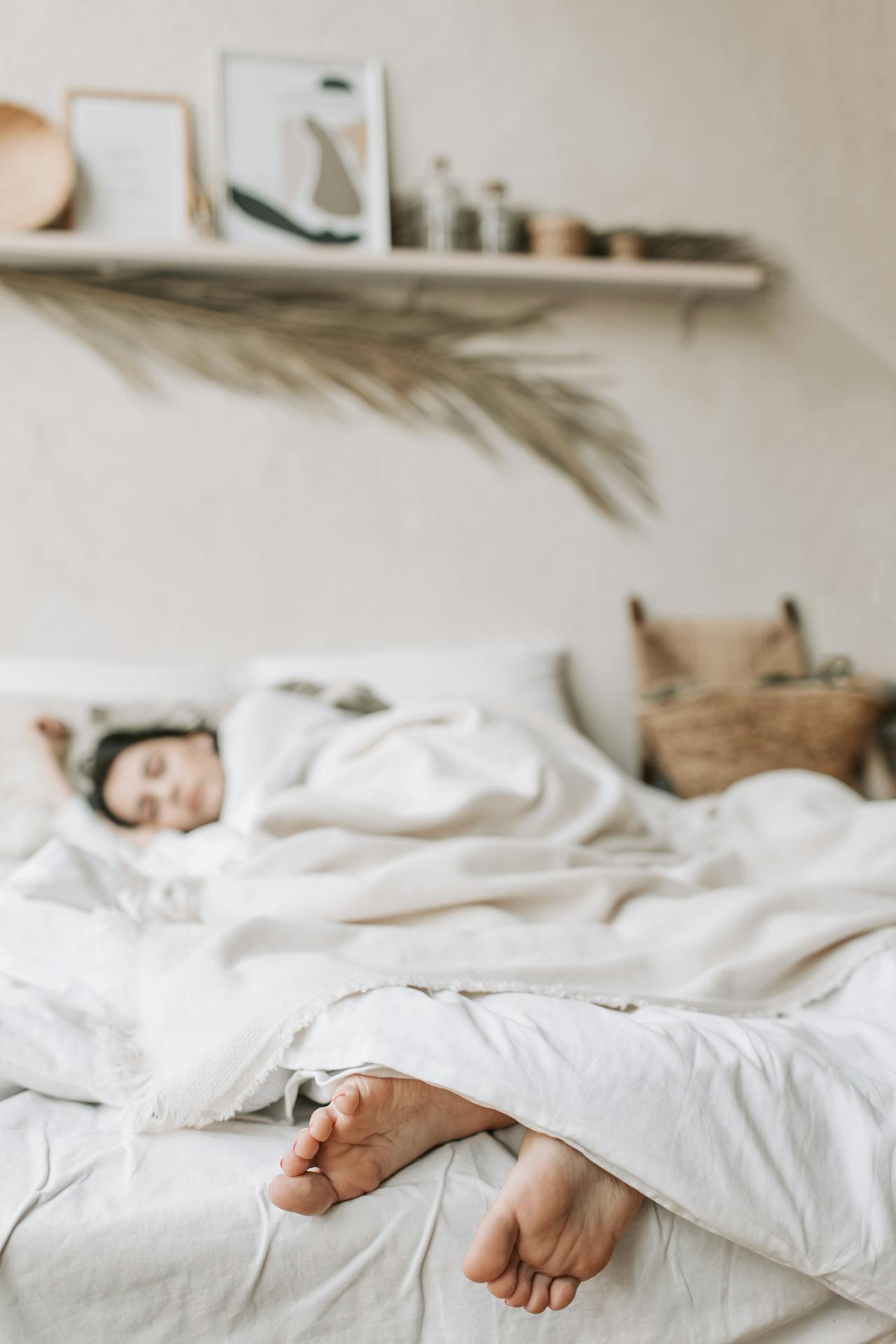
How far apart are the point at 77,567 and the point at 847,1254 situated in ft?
6.25

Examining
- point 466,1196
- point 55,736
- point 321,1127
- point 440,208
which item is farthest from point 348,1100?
point 440,208

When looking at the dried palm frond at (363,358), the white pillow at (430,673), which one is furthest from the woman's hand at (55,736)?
the dried palm frond at (363,358)

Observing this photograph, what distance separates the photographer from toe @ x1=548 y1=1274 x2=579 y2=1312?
760mm

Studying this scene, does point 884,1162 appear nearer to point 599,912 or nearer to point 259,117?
point 599,912

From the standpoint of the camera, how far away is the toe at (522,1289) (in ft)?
2.50

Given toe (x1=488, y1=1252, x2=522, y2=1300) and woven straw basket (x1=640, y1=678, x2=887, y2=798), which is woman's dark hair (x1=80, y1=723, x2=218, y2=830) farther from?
toe (x1=488, y1=1252, x2=522, y2=1300)

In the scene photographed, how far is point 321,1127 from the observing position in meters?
0.78

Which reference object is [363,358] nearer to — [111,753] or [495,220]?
[495,220]

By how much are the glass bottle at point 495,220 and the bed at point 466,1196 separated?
1.84m

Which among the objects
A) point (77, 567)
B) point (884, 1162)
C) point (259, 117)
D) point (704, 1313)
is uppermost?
point (259, 117)

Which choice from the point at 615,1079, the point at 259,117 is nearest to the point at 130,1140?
the point at 615,1079

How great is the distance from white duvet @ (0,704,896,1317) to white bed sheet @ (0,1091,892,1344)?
0.04 m

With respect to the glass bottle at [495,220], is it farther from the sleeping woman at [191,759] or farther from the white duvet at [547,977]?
the white duvet at [547,977]

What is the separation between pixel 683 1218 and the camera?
0.82m
